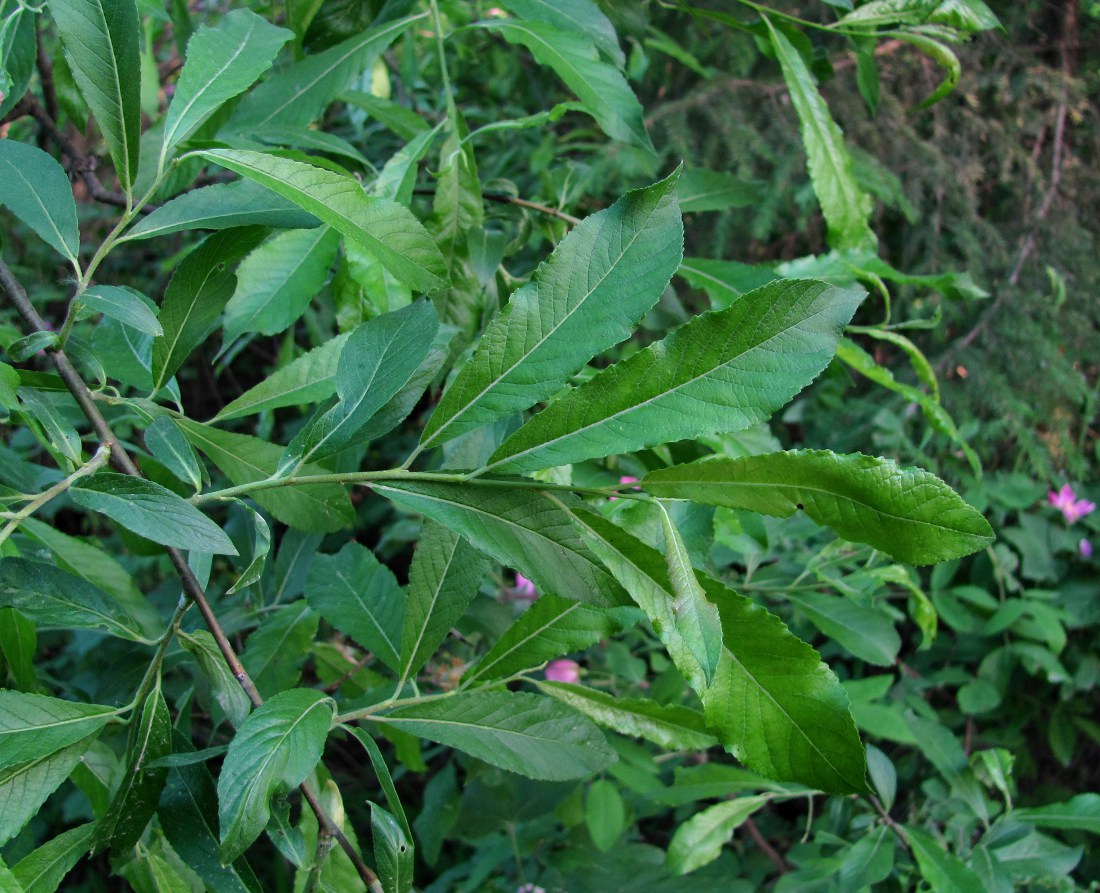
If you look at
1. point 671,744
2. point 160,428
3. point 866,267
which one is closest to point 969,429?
point 866,267

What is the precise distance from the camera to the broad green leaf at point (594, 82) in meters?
0.81

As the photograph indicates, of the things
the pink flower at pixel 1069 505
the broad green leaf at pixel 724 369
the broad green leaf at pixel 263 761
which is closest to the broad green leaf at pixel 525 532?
the broad green leaf at pixel 724 369

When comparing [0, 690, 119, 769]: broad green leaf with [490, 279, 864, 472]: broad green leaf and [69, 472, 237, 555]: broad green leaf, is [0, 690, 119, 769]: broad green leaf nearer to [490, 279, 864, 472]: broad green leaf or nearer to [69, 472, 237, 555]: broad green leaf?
[69, 472, 237, 555]: broad green leaf

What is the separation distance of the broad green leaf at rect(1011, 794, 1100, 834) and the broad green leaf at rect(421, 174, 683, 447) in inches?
36.0

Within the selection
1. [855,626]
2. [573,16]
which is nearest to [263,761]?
[573,16]

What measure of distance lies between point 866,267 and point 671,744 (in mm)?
491

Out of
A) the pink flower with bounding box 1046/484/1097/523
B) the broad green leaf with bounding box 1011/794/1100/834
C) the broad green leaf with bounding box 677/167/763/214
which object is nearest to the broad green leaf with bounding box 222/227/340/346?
the broad green leaf with bounding box 677/167/763/214

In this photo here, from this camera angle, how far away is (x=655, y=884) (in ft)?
3.84

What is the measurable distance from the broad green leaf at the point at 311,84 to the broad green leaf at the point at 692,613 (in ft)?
2.01

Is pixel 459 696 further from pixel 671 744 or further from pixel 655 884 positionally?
pixel 655 884

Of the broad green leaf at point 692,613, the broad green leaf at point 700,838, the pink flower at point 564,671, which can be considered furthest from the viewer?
the pink flower at point 564,671

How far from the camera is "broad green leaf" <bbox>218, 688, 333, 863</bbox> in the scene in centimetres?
45

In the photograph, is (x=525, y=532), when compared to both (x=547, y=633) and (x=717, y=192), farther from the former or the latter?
(x=717, y=192)

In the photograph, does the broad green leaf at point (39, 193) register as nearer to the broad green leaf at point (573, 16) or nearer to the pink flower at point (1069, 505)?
the broad green leaf at point (573, 16)
